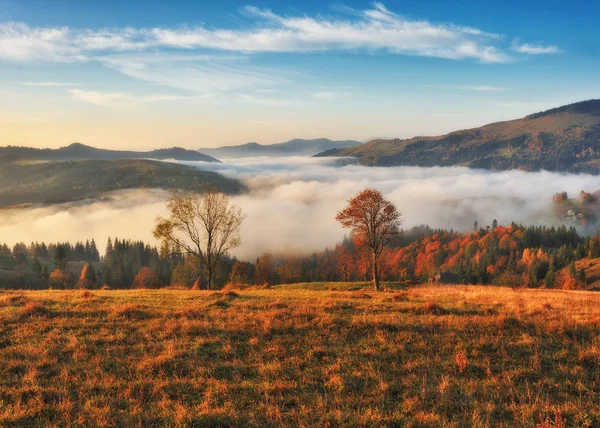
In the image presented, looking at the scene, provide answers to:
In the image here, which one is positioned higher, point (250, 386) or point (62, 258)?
point (250, 386)

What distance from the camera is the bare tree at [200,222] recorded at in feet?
142

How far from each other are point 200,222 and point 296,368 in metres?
38.0

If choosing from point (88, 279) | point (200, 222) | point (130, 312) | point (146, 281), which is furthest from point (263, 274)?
point (130, 312)

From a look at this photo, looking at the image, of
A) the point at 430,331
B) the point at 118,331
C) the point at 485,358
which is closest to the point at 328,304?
the point at 430,331

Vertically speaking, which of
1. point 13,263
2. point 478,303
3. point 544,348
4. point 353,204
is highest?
point 353,204

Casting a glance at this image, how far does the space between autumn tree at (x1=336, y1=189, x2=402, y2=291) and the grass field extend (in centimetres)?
3024

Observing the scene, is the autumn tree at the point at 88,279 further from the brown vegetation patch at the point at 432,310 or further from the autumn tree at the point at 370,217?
the brown vegetation patch at the point at 432,310

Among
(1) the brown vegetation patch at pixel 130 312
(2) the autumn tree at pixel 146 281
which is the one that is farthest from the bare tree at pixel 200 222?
(2) the autumn tree at pixel 146 281

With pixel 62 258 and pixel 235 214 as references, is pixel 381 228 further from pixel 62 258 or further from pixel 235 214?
pixel 62 258

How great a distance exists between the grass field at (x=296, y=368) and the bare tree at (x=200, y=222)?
2514cm

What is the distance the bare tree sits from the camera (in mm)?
43156

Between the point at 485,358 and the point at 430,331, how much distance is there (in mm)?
2993

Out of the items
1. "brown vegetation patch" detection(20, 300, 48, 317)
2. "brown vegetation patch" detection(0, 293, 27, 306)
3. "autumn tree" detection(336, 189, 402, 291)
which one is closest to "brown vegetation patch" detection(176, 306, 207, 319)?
"brown vegetation patch" detection(20, 300, 48, 317)

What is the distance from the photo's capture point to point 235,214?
48812mm
